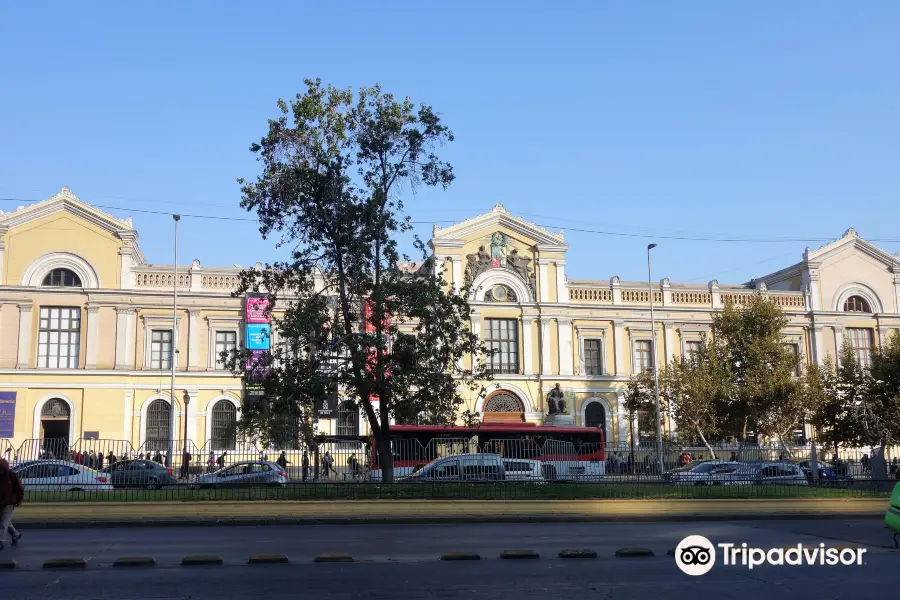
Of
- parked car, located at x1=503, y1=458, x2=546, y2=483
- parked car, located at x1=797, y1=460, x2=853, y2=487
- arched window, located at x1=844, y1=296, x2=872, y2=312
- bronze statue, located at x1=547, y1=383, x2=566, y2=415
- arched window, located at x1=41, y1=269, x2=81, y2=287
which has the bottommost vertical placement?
parked car, located at x1=797, y1=460, x2=853, y2=487

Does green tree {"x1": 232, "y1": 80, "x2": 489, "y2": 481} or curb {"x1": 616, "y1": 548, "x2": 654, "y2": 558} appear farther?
green tree {"x1": 232, "y1": 80, "x2": 489, "y2": 481}

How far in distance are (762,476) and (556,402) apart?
25.0m

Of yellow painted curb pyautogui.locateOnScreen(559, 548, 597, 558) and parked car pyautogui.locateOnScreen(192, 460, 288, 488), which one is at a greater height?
parked car pyautogui.locateOnScreen(192, 460, 288, 488)

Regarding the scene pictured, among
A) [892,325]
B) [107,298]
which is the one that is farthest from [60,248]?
[892,325]

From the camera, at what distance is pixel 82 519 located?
1964 centimetres

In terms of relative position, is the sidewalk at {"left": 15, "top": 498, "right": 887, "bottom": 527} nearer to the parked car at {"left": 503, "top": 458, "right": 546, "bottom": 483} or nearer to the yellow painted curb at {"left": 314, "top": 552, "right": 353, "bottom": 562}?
the parked car at {"left": 503, "top": 458, "right": 546, "bottom": 483}

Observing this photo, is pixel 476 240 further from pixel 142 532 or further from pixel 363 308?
pixel 142 532

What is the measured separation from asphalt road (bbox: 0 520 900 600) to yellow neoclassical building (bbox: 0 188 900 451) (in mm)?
25838

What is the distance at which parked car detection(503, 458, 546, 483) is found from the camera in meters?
24.1

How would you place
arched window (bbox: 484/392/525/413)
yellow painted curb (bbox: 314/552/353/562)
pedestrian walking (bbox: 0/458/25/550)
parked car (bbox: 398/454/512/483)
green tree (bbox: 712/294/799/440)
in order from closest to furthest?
1. yellow painted curb (bbox: 314/552/353/562)
2. pedestrian walking (bbox: 0/458/25/550)
3. parked car (bbox: 398/454/512/483)
4. green tree (bbox: 712/294/799/440)
5. arched window (bbox: 484/392/525/413)

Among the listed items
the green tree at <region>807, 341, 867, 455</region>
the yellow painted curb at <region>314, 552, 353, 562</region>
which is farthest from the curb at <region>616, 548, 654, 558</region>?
the green tree at <region>807, 341, 867, 455</region>

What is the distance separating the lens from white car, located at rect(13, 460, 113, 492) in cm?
2062

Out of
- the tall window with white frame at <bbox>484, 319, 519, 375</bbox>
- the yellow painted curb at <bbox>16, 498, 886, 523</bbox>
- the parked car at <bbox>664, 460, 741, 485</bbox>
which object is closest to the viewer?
the yellow painted curb at <bbox>16, 498, 886, 523</bbox>

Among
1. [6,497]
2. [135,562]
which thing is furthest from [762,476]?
[6,497]
